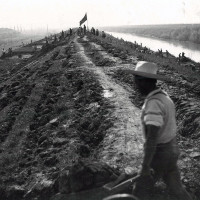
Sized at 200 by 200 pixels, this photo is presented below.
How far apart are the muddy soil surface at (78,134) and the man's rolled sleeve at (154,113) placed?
1.99 feet

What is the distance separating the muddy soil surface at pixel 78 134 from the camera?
5668mm

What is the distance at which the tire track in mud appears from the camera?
627cm

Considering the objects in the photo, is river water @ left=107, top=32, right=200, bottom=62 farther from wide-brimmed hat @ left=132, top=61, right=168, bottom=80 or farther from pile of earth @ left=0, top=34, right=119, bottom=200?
wide-brimmed hat @ left=132, top=61, right=168, bottom=80

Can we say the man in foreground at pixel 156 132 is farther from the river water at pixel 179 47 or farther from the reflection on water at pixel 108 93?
the river water at pixel 179 47

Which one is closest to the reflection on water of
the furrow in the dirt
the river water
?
the furrow in the dirt

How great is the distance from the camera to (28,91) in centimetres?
1484

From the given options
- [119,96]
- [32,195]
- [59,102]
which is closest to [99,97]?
[119,96]

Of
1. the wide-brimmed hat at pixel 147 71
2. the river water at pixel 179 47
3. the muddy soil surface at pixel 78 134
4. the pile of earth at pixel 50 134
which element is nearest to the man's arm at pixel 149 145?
the wide-brimmed hat at pixel 147 71

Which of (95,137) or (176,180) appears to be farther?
(95,137)

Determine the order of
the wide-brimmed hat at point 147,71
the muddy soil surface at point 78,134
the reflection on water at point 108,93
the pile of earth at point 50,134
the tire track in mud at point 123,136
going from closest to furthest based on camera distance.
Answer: the wide-brimmed hat at point 147,71, the muddy soil surface at point 78,134, the tire track in mud at point 123,136, the pile of earth at point 50,134, the reflection on water at point 108,93

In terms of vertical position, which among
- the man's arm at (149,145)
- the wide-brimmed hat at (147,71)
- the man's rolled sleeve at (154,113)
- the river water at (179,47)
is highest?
the wide-brimmed hat at (147,71)

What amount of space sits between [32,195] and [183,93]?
6773 mm

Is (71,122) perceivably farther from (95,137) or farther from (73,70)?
(73,70)

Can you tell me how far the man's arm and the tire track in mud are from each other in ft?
8.09
